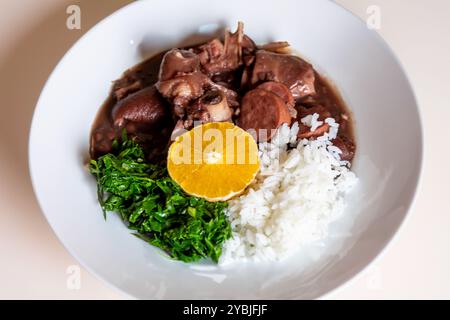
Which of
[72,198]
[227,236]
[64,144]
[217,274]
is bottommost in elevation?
[217,274]

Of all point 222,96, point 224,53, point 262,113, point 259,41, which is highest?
point 259,41

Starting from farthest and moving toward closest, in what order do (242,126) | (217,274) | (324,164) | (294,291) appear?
1. (242,126)
2. (324,164)
3. (217,274)
4. (294,291)

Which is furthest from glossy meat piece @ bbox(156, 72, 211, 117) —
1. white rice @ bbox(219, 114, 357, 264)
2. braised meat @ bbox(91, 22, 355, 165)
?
white rice @ bbox(219, 114, 357, 264)

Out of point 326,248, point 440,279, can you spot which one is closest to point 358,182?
point 326,248

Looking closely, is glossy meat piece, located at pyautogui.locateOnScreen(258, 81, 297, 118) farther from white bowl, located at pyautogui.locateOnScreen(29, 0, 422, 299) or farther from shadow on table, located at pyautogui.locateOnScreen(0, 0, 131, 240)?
shadow on table, located at pyautogui.locateOnScreen(0, 0, 131, 240)

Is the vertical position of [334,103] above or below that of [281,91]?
below

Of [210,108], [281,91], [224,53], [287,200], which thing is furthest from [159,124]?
[287,200]

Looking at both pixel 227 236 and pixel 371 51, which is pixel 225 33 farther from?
pixel 227 236

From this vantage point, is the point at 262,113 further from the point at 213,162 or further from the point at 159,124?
the point at 159,124
